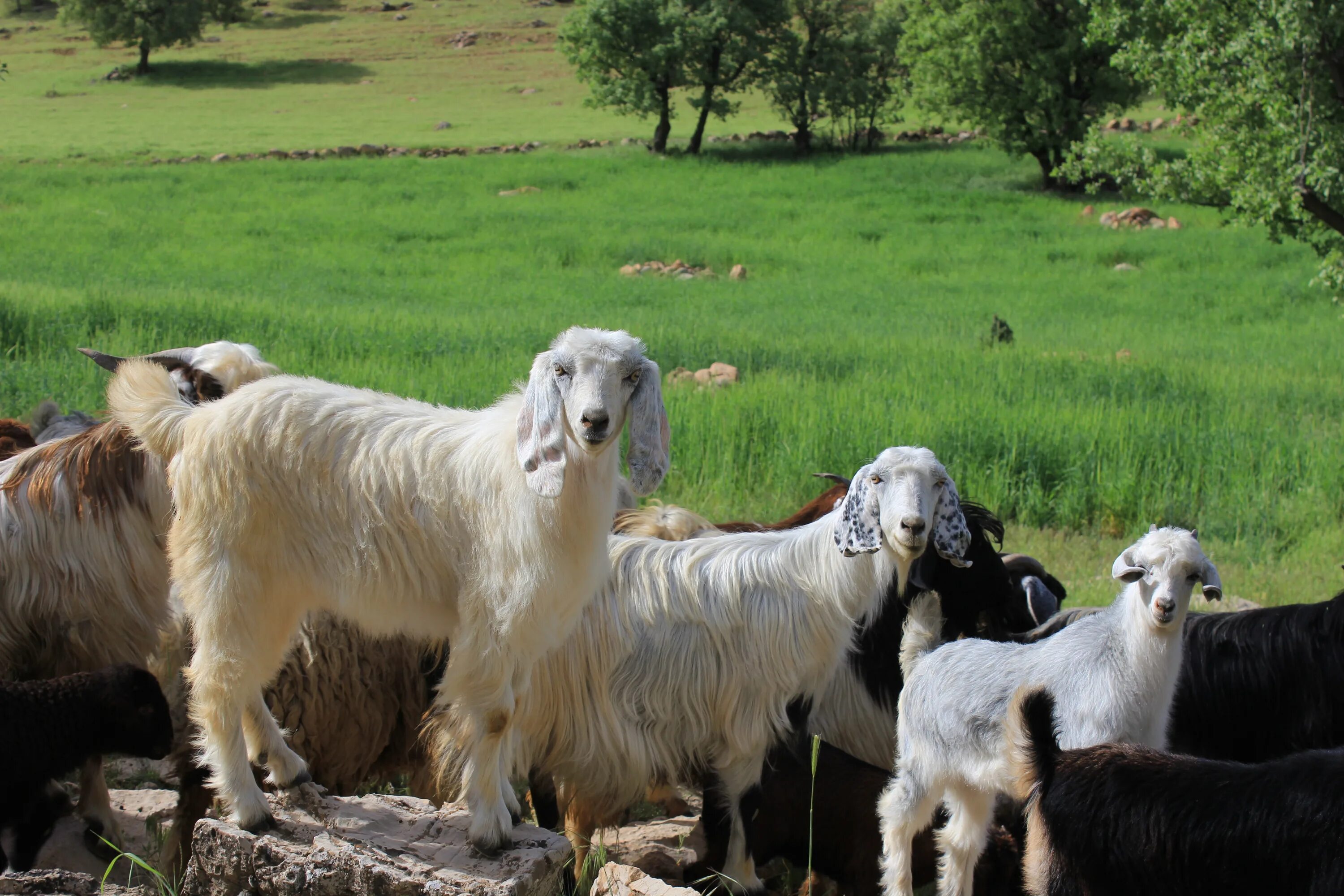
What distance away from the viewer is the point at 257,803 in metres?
4.03

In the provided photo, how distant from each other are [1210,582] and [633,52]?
134 ft

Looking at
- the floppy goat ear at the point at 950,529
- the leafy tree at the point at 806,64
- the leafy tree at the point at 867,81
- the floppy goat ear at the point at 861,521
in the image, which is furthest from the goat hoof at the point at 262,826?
the leafy tree at the point at 867,81

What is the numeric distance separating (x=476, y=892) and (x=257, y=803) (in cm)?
85

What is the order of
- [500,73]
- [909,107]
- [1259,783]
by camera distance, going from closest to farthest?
1. [1259,783]
2. [909,107]
3. [500,73]

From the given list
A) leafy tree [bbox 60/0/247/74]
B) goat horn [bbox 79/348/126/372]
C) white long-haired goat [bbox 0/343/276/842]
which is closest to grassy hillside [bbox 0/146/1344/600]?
goat horn [bbox 79/348/126/372]

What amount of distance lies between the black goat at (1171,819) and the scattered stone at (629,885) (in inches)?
43.9

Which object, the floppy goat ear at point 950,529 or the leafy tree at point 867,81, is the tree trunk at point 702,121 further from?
the floppy goat ear at point 950,529

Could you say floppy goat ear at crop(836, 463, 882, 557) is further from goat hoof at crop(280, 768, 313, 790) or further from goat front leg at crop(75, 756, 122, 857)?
goat front leg at crop(75, 756, 122, 857)

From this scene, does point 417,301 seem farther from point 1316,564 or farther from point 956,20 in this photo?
point 956,20

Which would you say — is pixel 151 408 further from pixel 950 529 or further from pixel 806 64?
pixel 806 64

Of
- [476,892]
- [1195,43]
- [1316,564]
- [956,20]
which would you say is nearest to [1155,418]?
[1316,564]

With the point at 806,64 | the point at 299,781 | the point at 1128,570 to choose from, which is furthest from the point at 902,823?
the point at 806,64

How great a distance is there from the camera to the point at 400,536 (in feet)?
13.2

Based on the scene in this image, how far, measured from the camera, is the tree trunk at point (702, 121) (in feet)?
140
